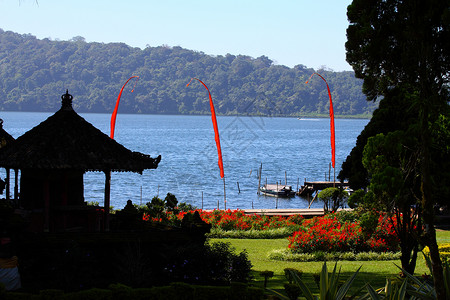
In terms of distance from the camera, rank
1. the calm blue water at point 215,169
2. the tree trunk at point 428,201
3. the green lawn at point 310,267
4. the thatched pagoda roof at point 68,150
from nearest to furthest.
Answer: the tree trunk at point 428,201 → the thatched pagoda roof at point 68,150 → the green lawn at point 310,267 → the calm blue water at point 215,169

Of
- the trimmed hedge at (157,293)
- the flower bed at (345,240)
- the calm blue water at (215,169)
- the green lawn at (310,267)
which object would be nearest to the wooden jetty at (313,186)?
the calm blue water at (215,169)

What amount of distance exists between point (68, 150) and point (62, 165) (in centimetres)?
65

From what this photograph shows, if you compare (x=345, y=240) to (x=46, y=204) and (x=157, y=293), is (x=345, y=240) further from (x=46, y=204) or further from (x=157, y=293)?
(x=46, y=204)

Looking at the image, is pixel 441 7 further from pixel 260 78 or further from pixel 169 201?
pixel 260 78

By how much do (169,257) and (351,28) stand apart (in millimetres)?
8397

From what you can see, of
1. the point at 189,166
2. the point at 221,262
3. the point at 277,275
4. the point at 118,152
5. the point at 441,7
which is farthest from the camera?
the point at 189,166

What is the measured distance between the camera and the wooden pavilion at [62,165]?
655 inches

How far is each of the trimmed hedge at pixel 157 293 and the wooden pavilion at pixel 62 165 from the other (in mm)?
3674

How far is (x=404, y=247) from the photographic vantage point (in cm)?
1809

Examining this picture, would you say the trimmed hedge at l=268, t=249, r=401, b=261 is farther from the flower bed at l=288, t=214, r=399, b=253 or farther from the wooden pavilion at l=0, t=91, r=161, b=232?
the wooden pavilion at l=0, t=91, r=161, b=232

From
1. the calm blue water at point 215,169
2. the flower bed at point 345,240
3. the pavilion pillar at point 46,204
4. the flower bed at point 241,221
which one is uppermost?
the pavilion pillar at point 46,204

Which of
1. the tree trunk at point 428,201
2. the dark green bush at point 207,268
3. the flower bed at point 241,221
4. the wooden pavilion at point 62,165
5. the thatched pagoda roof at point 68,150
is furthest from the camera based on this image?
the flower bed at point 241,221

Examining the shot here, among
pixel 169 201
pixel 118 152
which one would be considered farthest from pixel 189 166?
pixel 118 152

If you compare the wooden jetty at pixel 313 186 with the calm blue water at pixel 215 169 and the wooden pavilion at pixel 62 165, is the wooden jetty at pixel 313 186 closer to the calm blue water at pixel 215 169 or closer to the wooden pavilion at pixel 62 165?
the calm blue water at pixel 215 169
